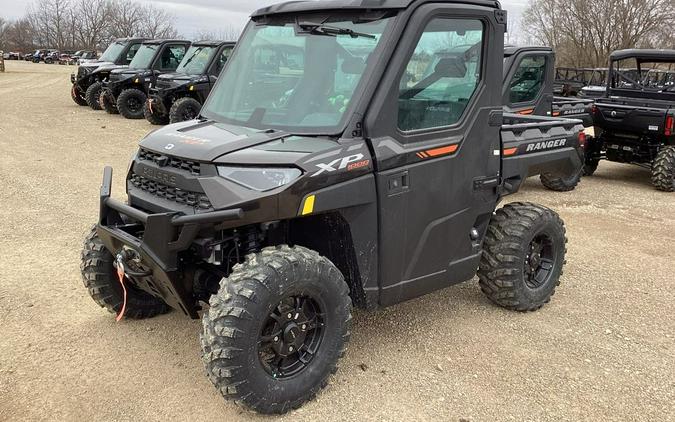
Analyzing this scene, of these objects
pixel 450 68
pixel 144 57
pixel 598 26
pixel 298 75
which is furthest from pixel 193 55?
pixel 598 26

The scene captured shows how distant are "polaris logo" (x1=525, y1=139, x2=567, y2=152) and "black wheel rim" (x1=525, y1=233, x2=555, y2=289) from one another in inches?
26.3

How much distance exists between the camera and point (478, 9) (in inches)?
156

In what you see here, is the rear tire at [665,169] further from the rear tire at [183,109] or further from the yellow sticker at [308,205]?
the rear tire at [183,109]

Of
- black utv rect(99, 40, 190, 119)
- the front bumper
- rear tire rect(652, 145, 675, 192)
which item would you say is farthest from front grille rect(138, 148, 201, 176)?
black utv rect(99, 40, 190, 119)

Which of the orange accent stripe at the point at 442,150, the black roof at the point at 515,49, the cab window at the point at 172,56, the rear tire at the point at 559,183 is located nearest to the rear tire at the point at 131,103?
the cab window at the point at 172,56

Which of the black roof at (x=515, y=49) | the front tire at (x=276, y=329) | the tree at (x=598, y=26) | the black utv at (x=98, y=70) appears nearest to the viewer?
the front tire at (x=276, y=329)

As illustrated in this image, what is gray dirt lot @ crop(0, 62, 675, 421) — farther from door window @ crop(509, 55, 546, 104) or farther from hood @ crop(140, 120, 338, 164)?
door window @ crop(509, 55, 546, 104)

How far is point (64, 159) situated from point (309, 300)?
8942mm

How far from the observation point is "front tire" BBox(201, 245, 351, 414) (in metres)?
3.11

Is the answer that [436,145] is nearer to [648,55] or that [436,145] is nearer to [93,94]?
[648,55]

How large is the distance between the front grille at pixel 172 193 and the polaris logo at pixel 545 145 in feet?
8.47

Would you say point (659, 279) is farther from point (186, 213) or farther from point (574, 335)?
point (186, 213)

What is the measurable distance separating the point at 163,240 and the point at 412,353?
1.83 m

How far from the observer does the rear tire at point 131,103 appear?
16.5 metres
